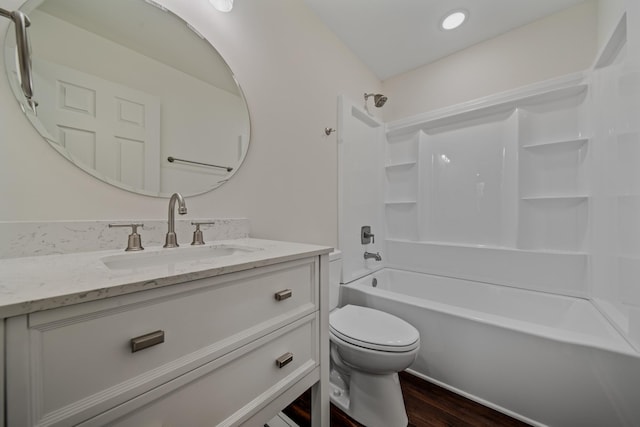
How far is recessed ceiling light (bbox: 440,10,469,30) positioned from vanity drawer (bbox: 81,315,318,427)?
88.2 inches

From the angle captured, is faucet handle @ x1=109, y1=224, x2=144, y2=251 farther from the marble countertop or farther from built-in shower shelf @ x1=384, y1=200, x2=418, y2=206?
built-in shower shelf @ x1=384, y1=200, x2=418, y2=206

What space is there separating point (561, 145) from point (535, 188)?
1.11ft

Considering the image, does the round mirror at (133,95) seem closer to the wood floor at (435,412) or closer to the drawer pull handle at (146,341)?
the drawer pull handle at (146,341)

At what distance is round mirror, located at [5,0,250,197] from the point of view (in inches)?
30.6

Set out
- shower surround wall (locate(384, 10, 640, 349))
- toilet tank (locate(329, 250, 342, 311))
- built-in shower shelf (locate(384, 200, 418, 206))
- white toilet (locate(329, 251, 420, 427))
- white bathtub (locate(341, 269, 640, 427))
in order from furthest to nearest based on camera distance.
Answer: built-in shower shelf (locate(384, 200, 418, 206)) < toilet tank (locate(329, 250, 342, 311)) < shower surround wall (locate(384, 10, 640, 349)) < white toilet (locate(329, 251, 420, 427)) < white bathtub (locate(341, 269, 640, 427))

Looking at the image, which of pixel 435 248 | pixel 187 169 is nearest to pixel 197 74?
pixel 187 169

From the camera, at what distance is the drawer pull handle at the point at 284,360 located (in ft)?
Result: 2.48

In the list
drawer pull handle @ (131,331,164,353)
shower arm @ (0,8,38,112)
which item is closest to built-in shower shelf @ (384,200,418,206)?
drawer pull handle @ (131,331,164,353)

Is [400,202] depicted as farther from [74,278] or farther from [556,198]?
[74,278]

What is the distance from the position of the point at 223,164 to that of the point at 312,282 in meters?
0.75

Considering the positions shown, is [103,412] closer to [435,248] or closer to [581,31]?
[435,248]

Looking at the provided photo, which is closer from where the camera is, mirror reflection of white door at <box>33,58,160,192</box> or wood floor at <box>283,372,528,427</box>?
mirror reflection of white door at <box>33,58,160,192</box>

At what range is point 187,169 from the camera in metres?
1.08

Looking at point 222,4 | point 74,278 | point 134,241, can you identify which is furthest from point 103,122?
point 222,4
